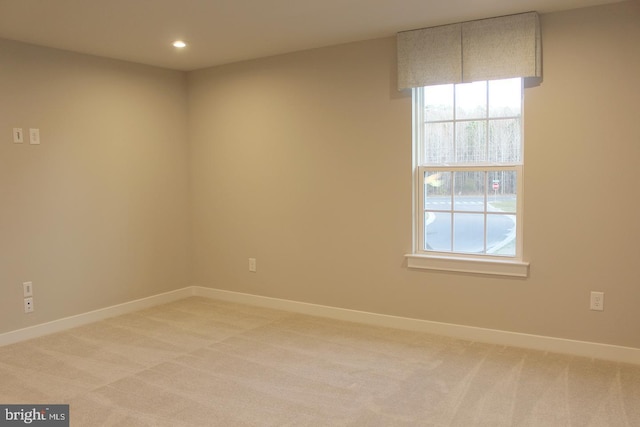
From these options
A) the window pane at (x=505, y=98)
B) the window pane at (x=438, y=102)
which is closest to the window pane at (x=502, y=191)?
the window pane at (x=505, y=98)

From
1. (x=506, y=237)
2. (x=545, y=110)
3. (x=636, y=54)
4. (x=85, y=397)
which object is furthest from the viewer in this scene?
(x=506, y=237)

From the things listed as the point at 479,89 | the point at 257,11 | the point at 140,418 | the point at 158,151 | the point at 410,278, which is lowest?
the point at 140,418

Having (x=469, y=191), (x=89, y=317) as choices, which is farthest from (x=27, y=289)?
(x=469, y=191)

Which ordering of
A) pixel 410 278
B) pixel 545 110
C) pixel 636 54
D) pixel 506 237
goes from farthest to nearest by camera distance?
pixel 410 278, pixel 506 237, pixel 545 110, pixel 636 54

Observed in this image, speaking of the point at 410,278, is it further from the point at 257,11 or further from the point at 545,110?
the point at 257,11

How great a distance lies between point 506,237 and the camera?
3.72 metres

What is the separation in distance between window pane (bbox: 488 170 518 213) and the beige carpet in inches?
39.5

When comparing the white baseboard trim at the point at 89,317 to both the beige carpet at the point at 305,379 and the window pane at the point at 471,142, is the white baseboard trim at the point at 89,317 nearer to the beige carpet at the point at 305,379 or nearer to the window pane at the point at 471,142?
the beige carpet at the point at 305,379

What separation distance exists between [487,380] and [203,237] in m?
3.21

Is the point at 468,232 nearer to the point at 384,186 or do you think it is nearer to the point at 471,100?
the point at 384,186

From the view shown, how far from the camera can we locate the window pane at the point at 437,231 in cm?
395

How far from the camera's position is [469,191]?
383 centimetres

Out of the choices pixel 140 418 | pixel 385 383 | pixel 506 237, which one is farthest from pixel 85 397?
pixel 506 237

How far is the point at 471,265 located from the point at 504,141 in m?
0.93
